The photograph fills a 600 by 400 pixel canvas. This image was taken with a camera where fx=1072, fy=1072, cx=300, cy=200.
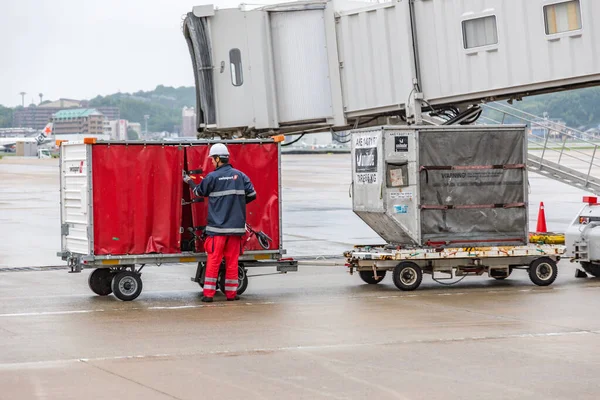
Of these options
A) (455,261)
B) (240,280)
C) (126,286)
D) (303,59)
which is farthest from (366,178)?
(303,59)

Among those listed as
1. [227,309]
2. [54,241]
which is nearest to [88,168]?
[227,309]

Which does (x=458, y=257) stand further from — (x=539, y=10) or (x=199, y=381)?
(x=199, y=381)

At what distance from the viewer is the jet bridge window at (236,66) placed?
66.5 feet

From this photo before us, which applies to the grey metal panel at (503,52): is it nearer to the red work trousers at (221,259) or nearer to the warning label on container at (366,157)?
the warning label on container at (366,157)

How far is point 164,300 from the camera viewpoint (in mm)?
13836

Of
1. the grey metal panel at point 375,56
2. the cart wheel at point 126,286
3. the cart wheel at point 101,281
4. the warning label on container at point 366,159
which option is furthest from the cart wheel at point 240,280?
the grey metal panel at point 375,56

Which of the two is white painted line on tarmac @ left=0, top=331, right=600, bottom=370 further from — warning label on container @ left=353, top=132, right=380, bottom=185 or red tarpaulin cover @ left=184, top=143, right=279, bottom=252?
warning label on container @ left=353, top=132, right=380, bottom=185

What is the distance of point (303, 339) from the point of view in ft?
34.7

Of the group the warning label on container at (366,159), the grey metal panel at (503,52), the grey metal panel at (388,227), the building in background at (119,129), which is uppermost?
the building in background at (119,129)

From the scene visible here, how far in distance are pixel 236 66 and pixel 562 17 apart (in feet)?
20.3

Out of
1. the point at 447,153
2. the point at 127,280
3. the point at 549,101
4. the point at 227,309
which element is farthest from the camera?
the point at 549,101

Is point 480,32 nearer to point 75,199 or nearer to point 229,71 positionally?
point 229,71

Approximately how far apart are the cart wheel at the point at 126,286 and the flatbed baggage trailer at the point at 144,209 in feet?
0.04

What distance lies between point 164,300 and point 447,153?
4443 mm
